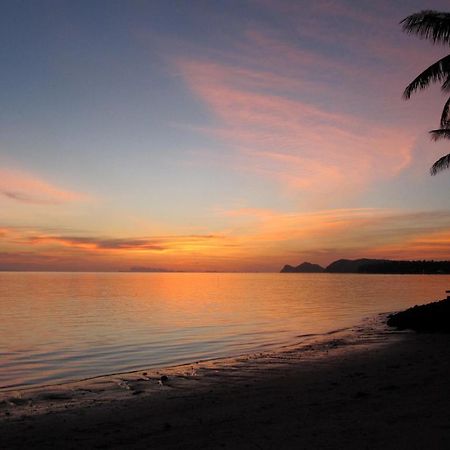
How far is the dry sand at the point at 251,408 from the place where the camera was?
751 centimetres

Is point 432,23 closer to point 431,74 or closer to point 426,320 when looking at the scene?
point 431,74

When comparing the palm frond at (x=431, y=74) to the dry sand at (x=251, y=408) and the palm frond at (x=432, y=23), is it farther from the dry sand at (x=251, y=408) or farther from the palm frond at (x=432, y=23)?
the dry sand at (x=251, y=408)

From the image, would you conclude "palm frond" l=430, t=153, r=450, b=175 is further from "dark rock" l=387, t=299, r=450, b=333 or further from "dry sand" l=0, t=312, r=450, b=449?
"dry sand" l=0, t=312, r=450, b=449

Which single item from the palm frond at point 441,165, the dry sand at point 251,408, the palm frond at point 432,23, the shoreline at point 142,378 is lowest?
the shoreline at point 142,378

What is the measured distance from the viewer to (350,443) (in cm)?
704

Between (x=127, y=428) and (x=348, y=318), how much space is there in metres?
31.0

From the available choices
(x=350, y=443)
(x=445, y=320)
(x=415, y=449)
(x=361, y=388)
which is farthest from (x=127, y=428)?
(x=445, y=320)

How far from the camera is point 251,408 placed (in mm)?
9703

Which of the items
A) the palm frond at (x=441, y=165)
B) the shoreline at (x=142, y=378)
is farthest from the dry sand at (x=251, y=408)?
the palm frond at (x=441, y=165)

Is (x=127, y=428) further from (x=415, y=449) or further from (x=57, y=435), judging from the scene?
(x=415, y=449)

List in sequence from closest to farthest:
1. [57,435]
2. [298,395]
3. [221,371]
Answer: [57,435], [298,395], [221,371]

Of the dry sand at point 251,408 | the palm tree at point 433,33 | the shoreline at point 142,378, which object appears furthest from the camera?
the palm tree at point 433,33

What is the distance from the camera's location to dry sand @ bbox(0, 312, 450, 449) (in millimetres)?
7512

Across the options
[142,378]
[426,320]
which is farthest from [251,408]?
[426,320]
